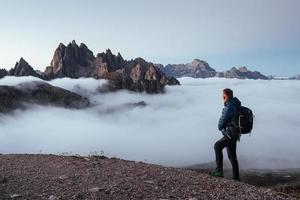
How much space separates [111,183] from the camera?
13.7 meters

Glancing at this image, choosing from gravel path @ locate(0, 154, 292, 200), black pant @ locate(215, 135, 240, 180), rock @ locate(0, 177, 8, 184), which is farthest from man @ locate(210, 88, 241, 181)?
rock @ locate(0, 177, 8, 184)

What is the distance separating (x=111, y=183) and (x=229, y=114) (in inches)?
151

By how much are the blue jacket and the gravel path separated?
1592mm

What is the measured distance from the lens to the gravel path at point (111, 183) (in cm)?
1255

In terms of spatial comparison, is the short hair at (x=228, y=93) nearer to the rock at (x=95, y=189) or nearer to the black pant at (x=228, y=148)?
the black pant at (x=228, y=148)

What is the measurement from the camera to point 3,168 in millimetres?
15789

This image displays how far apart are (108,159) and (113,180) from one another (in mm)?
4481

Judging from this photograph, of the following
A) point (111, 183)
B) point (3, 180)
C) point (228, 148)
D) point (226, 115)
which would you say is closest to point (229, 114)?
point (226, 115)

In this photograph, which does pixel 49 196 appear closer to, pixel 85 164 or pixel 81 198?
pixel 81 198

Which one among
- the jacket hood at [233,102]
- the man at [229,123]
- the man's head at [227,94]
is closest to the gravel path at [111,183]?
the man at [229,123]

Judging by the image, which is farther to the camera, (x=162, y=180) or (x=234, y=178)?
(x=234, y=178)

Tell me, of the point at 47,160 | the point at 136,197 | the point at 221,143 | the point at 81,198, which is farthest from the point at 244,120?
the point at 47,160

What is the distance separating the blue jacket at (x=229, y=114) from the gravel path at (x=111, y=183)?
62.7 inches

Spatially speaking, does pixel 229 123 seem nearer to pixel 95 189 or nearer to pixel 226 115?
pixel 226 115
